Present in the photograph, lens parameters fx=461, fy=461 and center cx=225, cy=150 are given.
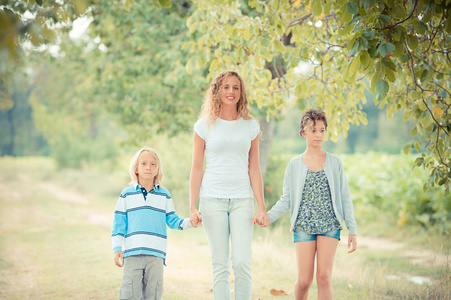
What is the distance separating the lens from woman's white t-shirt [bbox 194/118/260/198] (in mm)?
3329

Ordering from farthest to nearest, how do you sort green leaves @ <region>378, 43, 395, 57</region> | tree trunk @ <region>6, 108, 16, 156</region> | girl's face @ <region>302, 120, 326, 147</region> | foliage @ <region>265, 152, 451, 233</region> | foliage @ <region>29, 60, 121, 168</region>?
1. tree trunk @ <region>6, 108, 16, 156</region>
2. foliage @ <region>29, 60, 121, 168</region>
3. foliage @ <region>265, 152, 451, 233</region>
4. girl's face @ <region>302, 120, 326, 147</region>
5. green leaves @ <region>378, 43, 395, 57</region>

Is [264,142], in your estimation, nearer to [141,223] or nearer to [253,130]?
[253,130]

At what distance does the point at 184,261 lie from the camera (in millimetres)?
6715

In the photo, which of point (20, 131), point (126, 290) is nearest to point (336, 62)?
point (126, 290)

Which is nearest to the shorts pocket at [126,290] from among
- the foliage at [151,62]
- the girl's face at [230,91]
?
the girl's face at [230,91]

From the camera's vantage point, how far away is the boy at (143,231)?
3.27 metres

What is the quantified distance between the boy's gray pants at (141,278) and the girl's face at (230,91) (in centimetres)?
127

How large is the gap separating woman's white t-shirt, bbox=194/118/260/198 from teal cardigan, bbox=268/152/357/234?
0.36 m

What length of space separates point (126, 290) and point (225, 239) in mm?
781

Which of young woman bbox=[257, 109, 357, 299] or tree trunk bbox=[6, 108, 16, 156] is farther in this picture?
tree trunk bbox=[6, 108, 16, 156]

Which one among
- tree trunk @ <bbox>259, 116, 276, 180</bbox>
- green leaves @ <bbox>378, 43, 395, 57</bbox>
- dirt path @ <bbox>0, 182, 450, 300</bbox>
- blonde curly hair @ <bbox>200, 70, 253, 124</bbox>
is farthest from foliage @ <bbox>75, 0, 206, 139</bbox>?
green leaves @ <bbox>378, 43, 395, 57</bbox>

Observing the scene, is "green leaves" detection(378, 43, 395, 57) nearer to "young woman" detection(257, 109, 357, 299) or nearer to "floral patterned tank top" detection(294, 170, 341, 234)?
"young woman" detection(257, 109, 357, 299)

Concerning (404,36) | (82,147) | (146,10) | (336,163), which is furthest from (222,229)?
(82,147)

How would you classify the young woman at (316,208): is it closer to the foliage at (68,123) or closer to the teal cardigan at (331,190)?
the teal cardigan at (331,190)
